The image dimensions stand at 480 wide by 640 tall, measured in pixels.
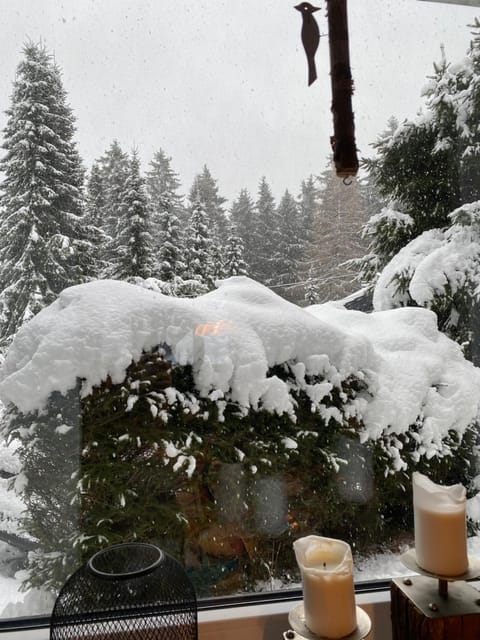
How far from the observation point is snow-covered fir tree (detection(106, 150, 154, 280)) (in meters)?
1.52

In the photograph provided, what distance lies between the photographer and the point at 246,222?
1604mm

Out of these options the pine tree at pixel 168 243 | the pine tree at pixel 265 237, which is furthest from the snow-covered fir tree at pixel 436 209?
the pine tree at pixel 168 243

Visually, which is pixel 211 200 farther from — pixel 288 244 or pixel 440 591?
pixel 440 591

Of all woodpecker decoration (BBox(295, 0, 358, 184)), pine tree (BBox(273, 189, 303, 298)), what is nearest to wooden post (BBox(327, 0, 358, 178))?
woodpecker decoration (BBox(295, 0, 358, 184))

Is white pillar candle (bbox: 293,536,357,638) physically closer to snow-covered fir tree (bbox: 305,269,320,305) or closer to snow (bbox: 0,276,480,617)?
snow (bbox: 0,276,480,617)

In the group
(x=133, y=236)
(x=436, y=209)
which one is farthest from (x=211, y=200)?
(x=436, y=209)

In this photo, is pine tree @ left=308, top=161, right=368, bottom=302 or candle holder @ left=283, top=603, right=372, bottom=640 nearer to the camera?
candle holder @ left=283, top=603, right=372, bottom=640

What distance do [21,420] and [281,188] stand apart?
38.1 inches

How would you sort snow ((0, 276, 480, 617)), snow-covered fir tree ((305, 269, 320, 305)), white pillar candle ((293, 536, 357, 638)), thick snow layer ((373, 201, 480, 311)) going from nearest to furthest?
white pillar candle ((293, 536, 357, 638))
snow ((0, 276, 480, 617))
snow-covered fir tree ((305, 269, 320, 305))
thick snow layer ((373, 201, 480, 311))

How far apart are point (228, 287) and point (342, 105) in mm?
622

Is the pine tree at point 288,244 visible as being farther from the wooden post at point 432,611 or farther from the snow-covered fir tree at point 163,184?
the wooden post at point 432,611

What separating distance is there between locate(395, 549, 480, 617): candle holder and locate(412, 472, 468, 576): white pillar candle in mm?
14

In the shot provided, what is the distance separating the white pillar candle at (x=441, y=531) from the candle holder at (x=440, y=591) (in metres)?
0.01

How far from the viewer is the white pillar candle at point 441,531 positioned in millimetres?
986
